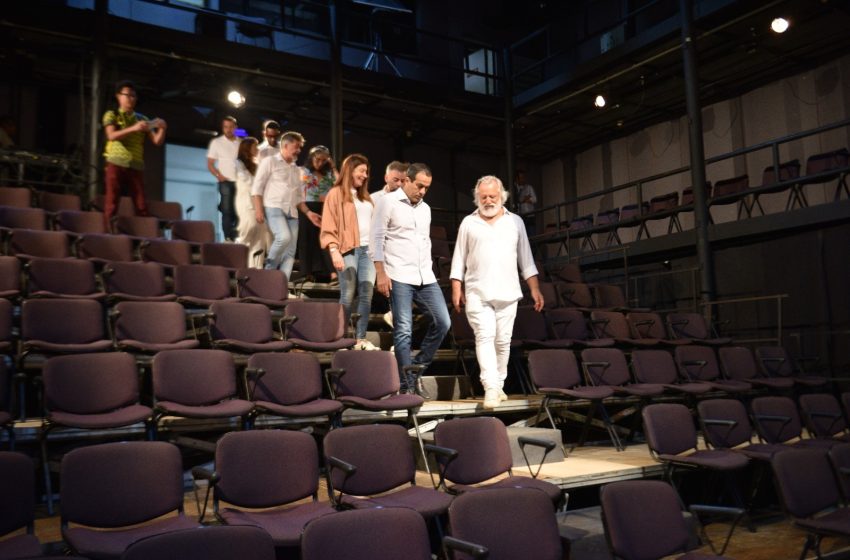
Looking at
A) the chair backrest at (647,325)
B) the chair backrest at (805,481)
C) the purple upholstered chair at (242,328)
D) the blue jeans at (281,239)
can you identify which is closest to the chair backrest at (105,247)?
the blue jeans at (281,239)

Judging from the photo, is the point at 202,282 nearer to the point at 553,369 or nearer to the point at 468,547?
the point at 553,369

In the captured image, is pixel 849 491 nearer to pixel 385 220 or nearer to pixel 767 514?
pixel 767 514

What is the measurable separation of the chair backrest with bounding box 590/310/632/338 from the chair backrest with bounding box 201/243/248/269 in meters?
3.43

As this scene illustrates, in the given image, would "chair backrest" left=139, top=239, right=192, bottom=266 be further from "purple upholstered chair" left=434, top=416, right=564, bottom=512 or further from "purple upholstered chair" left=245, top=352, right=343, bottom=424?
"purple upholstered chair" left=434, top=416, right=564, bottom=512

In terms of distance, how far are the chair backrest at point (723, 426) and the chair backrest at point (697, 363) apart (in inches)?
44.1

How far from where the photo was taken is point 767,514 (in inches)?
187

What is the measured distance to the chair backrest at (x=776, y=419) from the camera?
5043mm

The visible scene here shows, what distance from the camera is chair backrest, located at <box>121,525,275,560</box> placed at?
6.28 ft

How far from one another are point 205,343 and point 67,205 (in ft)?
11.2

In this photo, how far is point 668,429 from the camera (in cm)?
445

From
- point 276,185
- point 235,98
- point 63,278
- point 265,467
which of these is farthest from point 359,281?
point 235,98

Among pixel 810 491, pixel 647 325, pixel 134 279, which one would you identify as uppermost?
pixel 134 279

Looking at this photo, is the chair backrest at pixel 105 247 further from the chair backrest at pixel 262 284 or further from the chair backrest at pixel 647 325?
the chair backrest at pixel 647 325

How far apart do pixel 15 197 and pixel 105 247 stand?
1.79 m
